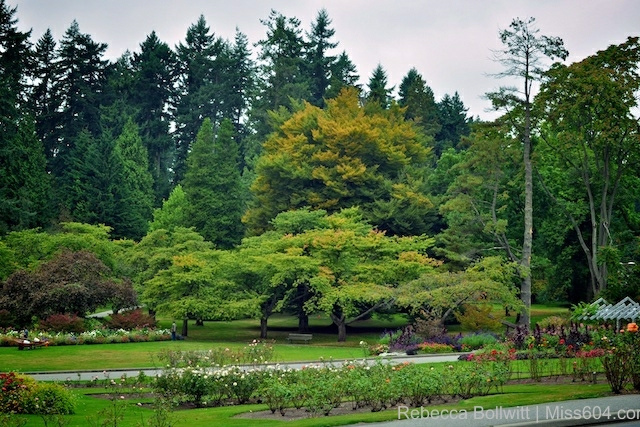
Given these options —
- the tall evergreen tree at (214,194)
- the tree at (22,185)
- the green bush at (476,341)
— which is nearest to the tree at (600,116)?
the green bush at (476,341)

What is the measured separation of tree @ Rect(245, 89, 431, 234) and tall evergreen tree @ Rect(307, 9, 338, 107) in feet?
101

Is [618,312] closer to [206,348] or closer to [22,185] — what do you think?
[206,348]

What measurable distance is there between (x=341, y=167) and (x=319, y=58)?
1539 inches

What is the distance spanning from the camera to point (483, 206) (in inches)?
1943

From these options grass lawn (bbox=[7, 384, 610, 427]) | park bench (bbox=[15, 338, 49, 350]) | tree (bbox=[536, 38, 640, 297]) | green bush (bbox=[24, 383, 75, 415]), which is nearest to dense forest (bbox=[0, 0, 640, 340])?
tree (bbox=[536, 38, 640, 297])

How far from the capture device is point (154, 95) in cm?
9244

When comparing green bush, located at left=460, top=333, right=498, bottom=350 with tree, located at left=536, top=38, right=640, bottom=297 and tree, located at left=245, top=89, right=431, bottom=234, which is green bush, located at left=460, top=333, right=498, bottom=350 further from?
tree, located at left=245, top=89, right=431, bottom=234

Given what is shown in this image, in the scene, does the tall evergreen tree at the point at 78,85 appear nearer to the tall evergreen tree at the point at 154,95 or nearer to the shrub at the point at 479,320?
the tall evergreen tree at the point at 154,95

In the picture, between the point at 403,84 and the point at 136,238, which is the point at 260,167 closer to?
the point at 136,238

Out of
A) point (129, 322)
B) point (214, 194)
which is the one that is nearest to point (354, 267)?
point (129, 322)

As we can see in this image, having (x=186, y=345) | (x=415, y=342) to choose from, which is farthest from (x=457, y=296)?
(x=186, y=345)

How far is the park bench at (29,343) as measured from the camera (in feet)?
108

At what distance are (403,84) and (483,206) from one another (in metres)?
45.6

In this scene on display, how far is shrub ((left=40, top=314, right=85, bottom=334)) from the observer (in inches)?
1503
